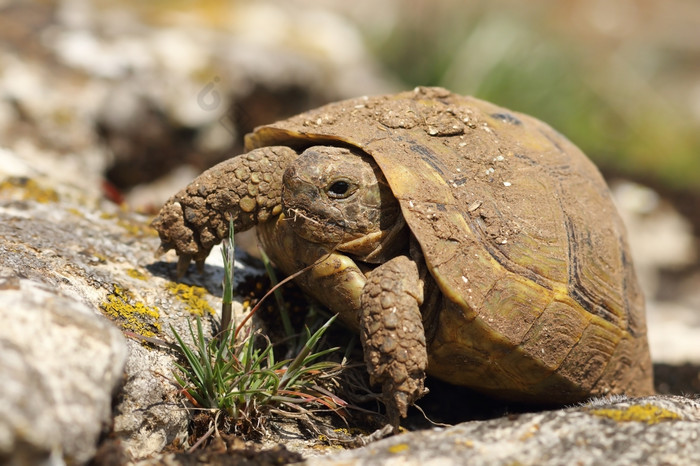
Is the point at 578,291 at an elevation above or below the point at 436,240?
below

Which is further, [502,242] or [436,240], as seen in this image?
[502,242]

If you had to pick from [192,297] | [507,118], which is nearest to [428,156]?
[507,118]

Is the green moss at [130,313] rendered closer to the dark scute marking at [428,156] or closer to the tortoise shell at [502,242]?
the tortoise shell at [502,242]

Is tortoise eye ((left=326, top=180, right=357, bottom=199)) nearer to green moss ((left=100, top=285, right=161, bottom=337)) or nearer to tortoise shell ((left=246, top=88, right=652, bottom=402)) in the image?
tortoise shell ((left=246, top=88, right=652, bottom=402))

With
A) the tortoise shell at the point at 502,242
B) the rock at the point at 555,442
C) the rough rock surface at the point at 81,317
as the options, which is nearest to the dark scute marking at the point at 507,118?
the tortoise shell at the point at 502,242

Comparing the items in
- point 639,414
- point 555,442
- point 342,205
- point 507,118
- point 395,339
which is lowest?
point 555,442

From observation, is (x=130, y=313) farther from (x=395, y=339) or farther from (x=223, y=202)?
(x=395, y=339)
